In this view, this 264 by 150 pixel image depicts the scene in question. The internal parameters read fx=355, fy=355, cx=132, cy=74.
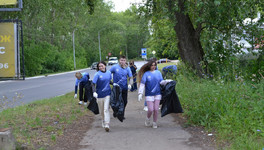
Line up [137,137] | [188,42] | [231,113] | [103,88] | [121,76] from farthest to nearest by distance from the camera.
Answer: [188,42] → [121,76] → [103,88] → [137,137] → [231,113]

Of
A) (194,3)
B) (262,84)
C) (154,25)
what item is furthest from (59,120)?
(154,25)

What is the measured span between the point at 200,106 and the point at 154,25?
9.83 meters

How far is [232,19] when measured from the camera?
12695 mm

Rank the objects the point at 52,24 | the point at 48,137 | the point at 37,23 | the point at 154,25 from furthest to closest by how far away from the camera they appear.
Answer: the point at 52,24 < the point at 37,23 < the point at 154,25 < the point at 48,137

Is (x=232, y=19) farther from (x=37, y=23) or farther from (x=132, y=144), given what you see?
(x=37, y=23)

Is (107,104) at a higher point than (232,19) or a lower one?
lower

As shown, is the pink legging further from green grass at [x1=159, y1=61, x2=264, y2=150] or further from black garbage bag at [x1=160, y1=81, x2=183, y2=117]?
green grass at [x1=159, y1=61, x2=264, y2=150]

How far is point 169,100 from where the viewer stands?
860 centimetres

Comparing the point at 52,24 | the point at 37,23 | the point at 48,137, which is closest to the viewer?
the point at 48,137

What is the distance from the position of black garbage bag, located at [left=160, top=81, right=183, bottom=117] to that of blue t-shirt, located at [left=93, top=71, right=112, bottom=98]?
4.40ft

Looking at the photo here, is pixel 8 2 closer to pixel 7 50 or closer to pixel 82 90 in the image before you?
pixel 7 50

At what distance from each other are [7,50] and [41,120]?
4535mm

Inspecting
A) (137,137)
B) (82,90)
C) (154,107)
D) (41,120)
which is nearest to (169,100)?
(154,107)

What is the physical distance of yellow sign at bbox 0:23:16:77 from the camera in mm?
5195
